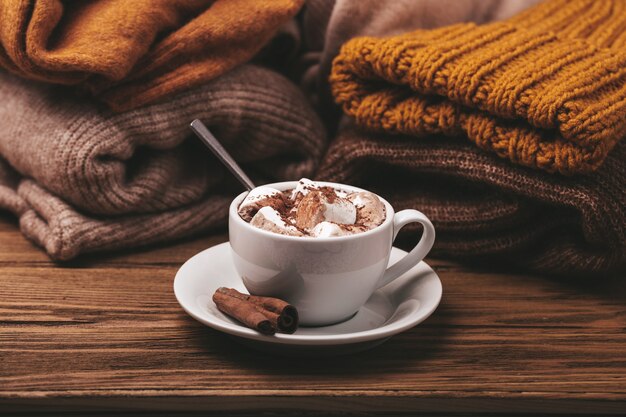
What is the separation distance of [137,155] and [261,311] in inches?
12.7

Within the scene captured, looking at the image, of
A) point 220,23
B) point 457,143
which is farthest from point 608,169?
point 220,23

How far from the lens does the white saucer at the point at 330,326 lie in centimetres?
58

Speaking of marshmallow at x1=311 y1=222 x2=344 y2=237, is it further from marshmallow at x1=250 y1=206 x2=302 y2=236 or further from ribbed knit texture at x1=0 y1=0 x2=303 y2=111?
ribbed knit texture at x1=0 y1=0 x2=303 y2=111

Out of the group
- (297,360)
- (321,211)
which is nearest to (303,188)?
(321,211)

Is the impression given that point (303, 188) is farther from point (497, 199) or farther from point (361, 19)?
point (361, 19)

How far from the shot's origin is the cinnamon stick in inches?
22.7

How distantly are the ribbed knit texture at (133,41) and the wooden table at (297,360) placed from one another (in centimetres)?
21

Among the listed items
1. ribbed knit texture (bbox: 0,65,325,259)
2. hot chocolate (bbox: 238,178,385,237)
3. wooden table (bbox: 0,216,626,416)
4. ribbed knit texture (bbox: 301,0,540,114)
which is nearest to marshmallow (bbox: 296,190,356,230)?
hot chocolate (bbox: 238,178,385,237)

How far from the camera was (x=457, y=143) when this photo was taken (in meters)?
0.76

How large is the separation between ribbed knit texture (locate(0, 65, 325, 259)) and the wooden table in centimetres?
8

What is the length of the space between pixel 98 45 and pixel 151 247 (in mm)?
242

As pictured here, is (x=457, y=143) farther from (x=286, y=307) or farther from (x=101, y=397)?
(x=101, y=397)

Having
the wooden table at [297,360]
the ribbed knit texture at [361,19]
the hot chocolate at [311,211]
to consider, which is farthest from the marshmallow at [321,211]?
the ribbed knit texture at [361,19]

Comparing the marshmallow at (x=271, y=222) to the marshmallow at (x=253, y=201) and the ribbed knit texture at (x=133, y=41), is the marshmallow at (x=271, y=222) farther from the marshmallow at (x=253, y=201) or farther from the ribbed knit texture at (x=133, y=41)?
the ribbed knit texture at (x=133, y=41)
